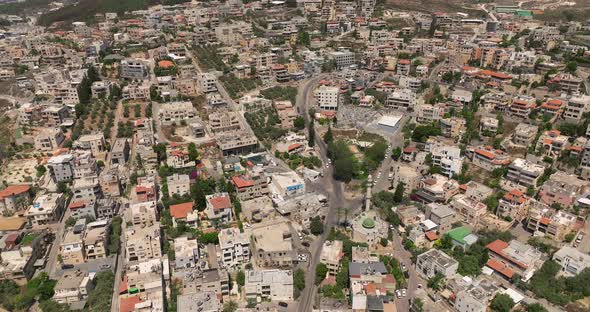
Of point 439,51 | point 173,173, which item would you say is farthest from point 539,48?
point 173,173

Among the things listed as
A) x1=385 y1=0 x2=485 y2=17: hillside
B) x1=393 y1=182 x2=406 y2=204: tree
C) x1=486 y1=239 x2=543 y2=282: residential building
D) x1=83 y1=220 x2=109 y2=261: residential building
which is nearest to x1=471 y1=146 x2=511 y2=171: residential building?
x1=393 y1=182 x2=406 y2=204: tree

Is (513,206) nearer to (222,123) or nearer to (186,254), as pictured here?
(186,254)

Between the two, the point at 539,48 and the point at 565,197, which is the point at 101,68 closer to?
the point at 565,197

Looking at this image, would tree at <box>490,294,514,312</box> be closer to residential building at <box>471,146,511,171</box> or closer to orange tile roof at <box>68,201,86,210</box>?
residential building at <box>471,146,511,171</box>

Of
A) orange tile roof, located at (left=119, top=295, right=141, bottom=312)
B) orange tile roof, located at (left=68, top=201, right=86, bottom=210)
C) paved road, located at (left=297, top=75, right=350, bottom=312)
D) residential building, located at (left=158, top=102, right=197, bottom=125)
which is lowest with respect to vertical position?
paved road, located at (left=297, top=75, right=350, bottom=312)

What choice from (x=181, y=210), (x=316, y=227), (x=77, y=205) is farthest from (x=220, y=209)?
(x=77, y=205)
